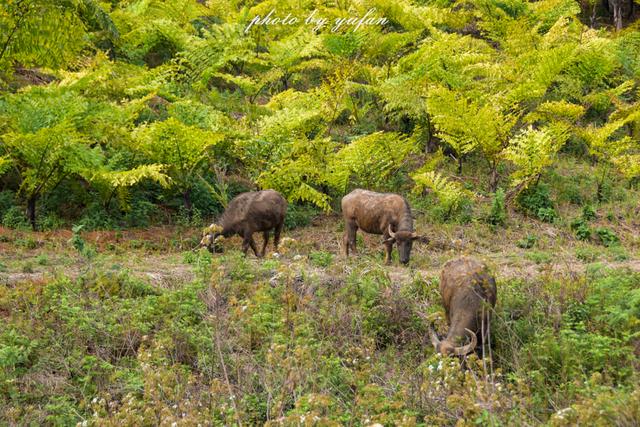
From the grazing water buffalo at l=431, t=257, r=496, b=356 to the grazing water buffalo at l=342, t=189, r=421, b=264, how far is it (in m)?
2.79

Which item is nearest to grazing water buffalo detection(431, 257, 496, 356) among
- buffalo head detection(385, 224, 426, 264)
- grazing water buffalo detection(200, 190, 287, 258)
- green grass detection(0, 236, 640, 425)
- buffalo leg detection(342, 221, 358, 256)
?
green grass detection(0, 236, 640, 425)

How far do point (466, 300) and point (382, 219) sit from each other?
167 inches

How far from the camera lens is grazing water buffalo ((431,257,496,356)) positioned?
834 cm

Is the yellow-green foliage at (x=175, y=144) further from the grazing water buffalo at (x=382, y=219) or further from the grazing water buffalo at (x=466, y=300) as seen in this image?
the grazing water buffalo at (x=466, y=300)

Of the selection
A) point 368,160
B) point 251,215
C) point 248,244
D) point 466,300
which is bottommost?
point 248,244

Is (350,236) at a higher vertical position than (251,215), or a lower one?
lower

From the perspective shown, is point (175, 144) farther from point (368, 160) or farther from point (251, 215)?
point (368, 160)

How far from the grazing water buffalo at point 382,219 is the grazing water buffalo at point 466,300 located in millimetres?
2787

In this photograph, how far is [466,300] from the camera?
28.3 feet

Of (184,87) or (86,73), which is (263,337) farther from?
(184,87)

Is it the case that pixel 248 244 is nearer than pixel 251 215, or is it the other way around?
pixel 251 215

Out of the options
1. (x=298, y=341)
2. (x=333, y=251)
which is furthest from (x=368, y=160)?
(x=298, y=341)

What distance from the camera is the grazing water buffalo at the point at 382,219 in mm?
11922

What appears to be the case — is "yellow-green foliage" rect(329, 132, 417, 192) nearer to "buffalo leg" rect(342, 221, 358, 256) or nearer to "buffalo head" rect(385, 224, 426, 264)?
"buffalo leg" rect(342, 221, 358, 256)
